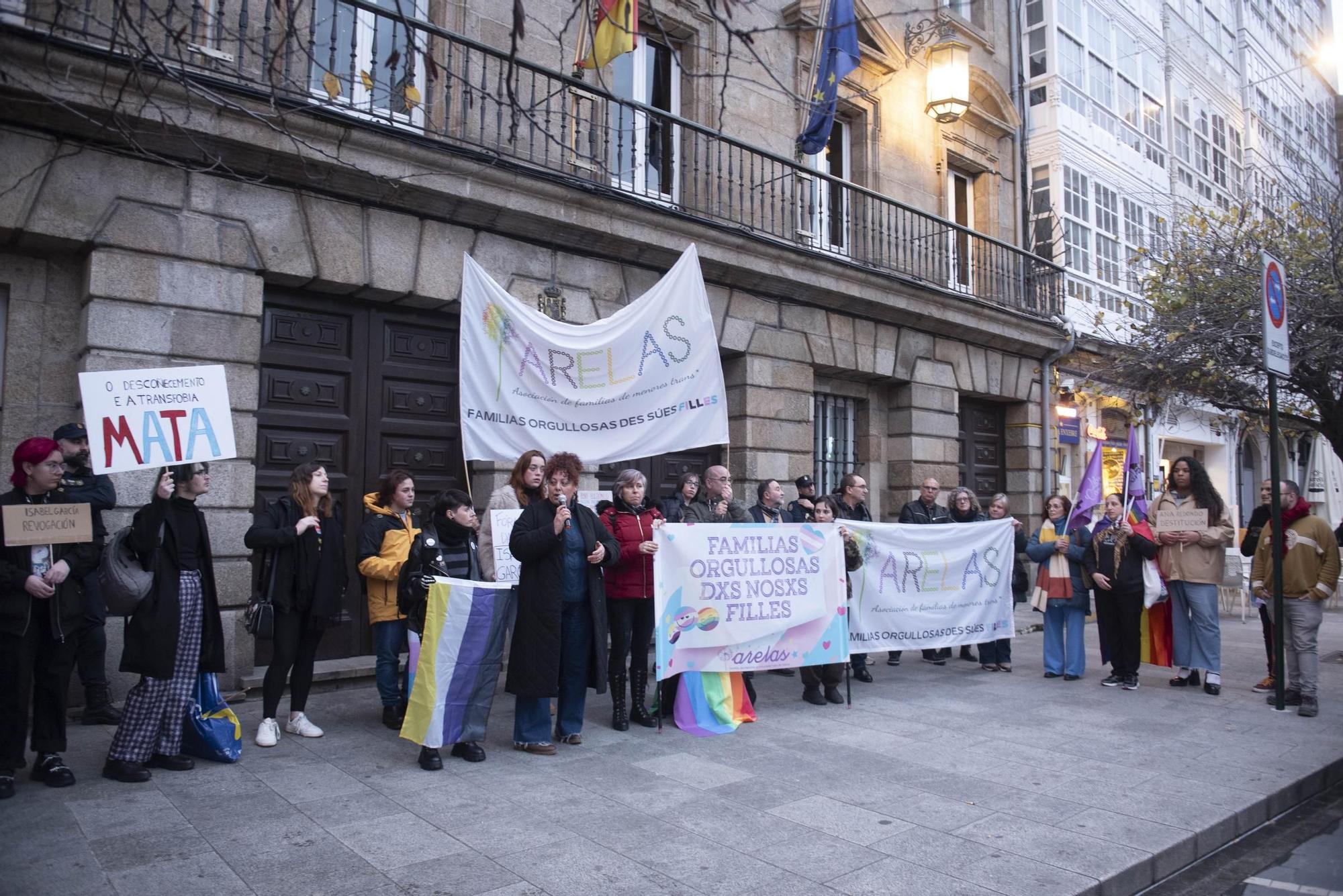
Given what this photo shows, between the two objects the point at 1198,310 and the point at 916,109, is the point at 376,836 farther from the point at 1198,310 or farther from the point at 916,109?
the point at 916,109

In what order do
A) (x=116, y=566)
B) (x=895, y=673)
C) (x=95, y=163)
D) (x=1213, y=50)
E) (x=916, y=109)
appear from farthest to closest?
(x=1213, y=50), (x=916, y=109), (x=895, y=673), (x=95, y=163), (x=116, y=566)

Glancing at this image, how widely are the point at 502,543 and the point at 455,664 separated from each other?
1.85 metres

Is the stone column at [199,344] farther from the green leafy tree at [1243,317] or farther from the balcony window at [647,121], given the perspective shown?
the green leafy tree at [1243,317]

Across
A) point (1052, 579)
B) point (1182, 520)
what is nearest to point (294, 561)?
point (1052, 579)

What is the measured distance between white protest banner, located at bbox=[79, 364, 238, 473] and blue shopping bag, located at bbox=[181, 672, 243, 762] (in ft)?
4.38

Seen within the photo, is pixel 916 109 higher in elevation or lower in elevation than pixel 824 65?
higher

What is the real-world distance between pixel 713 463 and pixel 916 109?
7261 mm

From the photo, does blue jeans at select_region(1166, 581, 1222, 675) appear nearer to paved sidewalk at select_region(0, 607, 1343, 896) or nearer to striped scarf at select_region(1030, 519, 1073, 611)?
striped scarf at select_region(1030, 519, 1073, 611)

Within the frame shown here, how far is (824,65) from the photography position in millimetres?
10836

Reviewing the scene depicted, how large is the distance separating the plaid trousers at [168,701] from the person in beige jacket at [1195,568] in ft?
25.2

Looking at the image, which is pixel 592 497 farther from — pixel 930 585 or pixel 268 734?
pixel 268 734

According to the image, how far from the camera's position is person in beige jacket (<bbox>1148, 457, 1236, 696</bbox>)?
310 inches

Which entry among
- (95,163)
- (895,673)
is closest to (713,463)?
(895,673)

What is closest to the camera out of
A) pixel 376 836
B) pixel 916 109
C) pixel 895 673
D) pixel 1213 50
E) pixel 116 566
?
pixel 376 836
